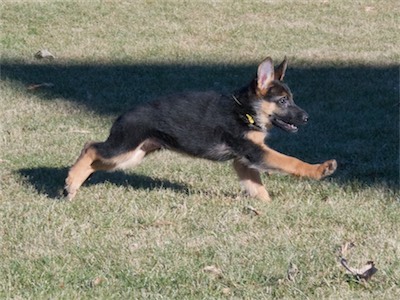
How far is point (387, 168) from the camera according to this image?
27.6 ft

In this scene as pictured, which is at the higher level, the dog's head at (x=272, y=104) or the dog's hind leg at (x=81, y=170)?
the dog's head at (x=272, y=104)

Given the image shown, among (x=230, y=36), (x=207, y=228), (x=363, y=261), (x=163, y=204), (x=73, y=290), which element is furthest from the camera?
→ (x=230, y=36)


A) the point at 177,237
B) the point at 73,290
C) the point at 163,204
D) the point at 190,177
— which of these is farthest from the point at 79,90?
the point at 73,290

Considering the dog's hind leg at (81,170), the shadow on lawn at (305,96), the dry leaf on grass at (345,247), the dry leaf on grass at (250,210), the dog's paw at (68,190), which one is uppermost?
the dry leaf on grass at (345,247)

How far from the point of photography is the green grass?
17.9 ft

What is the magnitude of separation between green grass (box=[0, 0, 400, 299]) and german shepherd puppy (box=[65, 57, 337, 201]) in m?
0.29

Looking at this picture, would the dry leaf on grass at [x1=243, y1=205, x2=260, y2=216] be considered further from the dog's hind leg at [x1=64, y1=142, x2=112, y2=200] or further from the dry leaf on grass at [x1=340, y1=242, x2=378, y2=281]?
the dry leaf on grass at [x1=340, y1=242, x2=378, y2=281]

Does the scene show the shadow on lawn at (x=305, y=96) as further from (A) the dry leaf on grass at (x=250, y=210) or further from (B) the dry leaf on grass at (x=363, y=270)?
(B) the dry leaf on grass at (x=363, y=270)

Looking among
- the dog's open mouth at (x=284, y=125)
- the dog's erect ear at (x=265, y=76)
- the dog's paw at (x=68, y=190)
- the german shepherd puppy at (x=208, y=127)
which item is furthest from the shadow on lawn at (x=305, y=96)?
the dog's erect ear at (x=265, y=76)

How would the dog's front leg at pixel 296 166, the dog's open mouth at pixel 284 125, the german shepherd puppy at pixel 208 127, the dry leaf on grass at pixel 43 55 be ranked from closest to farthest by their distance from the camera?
the dog's front leg at pixel 296 166 → the german shepherd puppy at pixel 208 127 → the dog's open mouth at pixel 284 125 → the dry leaf on grass at pixel 43 55

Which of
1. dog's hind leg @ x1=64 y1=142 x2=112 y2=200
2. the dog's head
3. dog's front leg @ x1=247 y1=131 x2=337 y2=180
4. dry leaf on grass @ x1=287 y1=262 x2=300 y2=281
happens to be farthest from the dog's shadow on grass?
dry leaf on grass @ x1=287 y1=262 x2=300 y2=281

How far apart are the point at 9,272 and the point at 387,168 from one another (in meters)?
3.97

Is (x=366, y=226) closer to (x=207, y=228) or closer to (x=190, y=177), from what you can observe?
(x=207, y=228)

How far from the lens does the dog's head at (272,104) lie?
7.40 m
